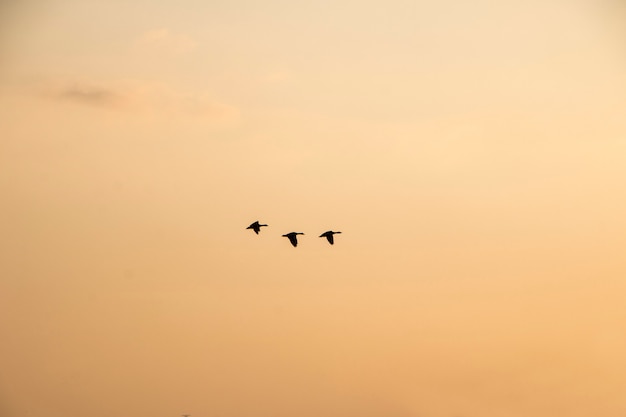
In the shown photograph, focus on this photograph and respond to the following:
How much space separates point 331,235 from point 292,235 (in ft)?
25.8

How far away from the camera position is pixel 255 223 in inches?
4181

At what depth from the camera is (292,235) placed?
343ft

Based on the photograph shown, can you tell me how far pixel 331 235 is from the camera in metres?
111

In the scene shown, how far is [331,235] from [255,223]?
403 inches

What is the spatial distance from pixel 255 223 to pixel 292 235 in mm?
4861
